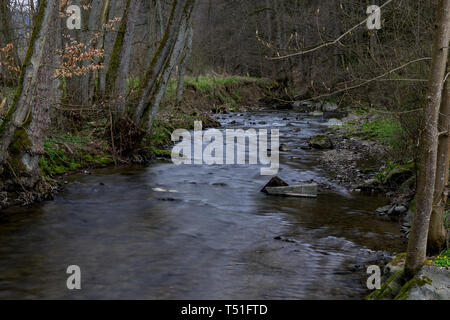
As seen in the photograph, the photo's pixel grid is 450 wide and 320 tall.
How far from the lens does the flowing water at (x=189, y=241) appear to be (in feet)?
18.8

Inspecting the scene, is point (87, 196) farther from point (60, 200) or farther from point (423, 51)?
point (423, 51)

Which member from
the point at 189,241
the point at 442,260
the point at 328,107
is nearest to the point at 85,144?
the point at 189,241

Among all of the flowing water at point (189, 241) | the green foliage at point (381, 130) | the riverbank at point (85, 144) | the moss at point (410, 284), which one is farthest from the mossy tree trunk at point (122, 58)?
the moss at point (410, 284)

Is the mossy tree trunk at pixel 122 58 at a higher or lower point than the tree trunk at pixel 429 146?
higher

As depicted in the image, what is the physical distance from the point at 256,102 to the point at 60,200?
2712cm

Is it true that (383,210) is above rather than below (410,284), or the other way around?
below

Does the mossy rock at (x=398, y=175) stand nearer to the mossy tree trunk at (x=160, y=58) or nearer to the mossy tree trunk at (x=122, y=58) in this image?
the mossy tree trunk at (x=160, y=58)

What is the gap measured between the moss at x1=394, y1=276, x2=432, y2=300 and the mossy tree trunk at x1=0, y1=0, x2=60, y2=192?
7106mm

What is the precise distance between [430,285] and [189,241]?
4.13 m

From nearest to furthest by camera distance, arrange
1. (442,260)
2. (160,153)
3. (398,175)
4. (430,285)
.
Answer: (430,285) → (442,260) → (398,175) → (160,153)

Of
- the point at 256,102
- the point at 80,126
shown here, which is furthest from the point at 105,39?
the point at 256,102

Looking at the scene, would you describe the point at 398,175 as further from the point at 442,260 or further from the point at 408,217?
the point at 442,260

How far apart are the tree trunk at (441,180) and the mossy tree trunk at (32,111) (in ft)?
22.5

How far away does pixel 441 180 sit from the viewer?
5.23 meters
